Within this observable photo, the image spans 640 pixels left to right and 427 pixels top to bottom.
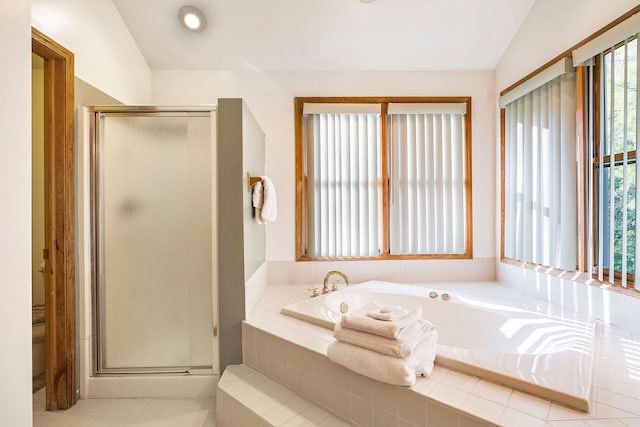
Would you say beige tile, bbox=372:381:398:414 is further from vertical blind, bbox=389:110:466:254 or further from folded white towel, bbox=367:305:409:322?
vertical blind, bbox=389:110:466:254

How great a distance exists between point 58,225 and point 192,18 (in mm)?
1724

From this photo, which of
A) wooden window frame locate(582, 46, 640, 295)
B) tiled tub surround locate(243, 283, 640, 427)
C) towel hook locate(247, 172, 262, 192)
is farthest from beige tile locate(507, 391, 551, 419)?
towel hook locate(247, 172, 262, 192)

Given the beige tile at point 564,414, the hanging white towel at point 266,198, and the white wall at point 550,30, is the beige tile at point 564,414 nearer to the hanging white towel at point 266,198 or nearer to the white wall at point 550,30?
the hanging white towel at point 266,198

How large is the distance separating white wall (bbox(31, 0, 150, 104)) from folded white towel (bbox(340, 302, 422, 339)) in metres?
2.12

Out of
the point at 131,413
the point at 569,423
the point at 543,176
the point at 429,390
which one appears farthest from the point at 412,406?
the point at 543,176

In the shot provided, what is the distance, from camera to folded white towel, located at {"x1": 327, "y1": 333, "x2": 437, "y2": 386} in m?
1.11

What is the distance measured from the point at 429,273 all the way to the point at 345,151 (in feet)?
4.35

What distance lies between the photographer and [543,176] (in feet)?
7.10

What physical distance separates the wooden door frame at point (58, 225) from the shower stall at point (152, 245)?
5.8 inches

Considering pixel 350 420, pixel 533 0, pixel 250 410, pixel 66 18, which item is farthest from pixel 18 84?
pixel 533 0

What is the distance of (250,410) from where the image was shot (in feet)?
4.62

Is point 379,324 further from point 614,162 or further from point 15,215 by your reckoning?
point 614,162

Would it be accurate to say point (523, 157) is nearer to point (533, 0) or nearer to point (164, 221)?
point (533, 0)

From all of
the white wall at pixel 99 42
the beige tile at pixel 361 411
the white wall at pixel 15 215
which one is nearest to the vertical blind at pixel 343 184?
the white wall at pixel 99 42
